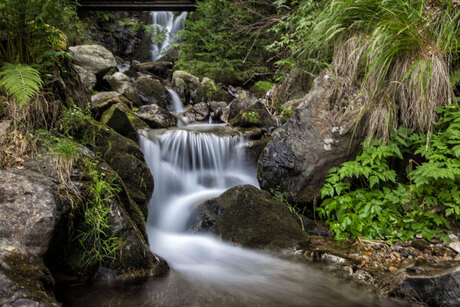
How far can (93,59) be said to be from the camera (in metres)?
8.84

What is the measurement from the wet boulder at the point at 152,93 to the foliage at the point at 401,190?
6875 millimetres

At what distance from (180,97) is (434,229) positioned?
8708 mm

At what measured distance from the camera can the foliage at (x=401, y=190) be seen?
10.5 feet

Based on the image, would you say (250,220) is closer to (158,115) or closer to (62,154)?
(62,154)

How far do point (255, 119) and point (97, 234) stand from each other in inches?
206

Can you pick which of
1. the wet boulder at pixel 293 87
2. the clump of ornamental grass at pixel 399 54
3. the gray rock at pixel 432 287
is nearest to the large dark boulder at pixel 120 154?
the gray rock at pixel 432 287

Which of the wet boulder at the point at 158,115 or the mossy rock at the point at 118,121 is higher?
the wet boulder at the point at 158,115

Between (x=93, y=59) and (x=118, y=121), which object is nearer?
(x=118, y=121)

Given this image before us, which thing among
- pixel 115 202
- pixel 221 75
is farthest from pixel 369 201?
pixel 221 75

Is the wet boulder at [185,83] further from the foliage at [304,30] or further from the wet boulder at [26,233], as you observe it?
the wet boulder at [26,233]

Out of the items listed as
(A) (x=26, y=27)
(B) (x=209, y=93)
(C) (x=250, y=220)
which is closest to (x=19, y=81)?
(A) (x=26, y=27)

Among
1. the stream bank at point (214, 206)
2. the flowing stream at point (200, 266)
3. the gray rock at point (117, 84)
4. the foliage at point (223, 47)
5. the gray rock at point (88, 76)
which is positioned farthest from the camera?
the foliage at point (223, 47)

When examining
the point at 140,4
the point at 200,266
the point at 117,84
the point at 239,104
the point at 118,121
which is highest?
the point at 140,4

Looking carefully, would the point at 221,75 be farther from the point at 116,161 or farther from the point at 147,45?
the point at 147,45
